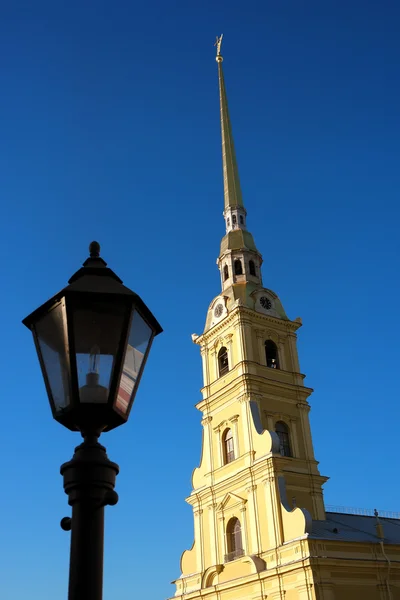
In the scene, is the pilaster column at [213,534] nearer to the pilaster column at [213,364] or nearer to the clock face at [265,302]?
the pilaster column at [213,364]

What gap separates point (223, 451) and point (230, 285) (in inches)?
390

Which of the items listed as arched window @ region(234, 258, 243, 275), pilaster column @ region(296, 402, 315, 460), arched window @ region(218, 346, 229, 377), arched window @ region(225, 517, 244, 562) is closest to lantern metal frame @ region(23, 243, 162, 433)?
arched window @ region(225, 517, 244, 562)

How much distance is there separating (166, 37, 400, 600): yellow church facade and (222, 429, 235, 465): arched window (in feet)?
0.17

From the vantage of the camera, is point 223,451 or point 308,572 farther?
point 223,451

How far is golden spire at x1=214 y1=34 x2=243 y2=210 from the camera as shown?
139ft

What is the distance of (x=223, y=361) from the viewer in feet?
116

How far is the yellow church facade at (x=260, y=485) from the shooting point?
25.2 meters

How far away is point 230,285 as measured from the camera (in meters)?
36.6

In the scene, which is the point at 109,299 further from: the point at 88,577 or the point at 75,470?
the point at 88,577

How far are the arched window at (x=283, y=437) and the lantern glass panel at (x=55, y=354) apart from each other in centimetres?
2839

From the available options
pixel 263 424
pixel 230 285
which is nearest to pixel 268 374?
pixel 263 424

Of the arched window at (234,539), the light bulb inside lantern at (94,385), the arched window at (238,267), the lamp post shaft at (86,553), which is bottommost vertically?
the lamp post shaft at (86,553)

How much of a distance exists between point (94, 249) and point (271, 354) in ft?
101

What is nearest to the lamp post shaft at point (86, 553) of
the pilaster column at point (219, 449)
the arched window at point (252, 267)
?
the pilaster column at point (219, 449)
